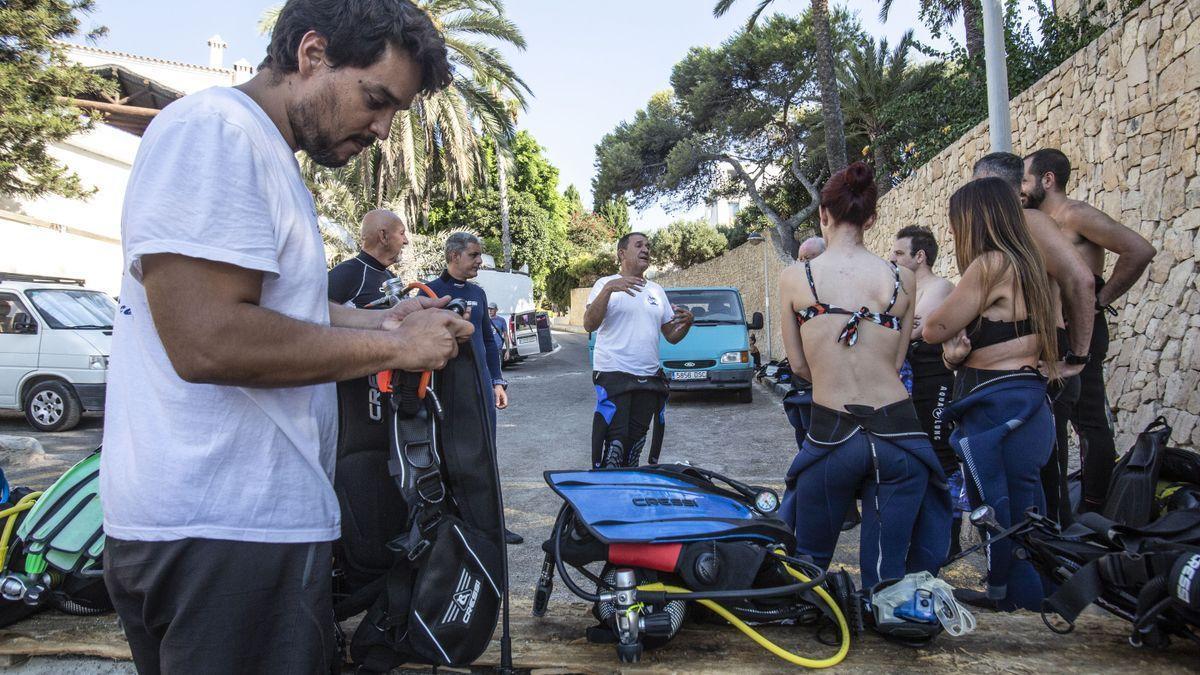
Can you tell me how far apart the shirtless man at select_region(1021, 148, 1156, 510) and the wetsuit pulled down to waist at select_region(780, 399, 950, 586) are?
168 cm

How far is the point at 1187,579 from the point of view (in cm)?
183

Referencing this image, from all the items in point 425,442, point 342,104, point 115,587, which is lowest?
point 115,587

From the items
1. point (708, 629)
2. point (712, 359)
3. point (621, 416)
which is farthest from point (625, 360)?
point (712, 359)

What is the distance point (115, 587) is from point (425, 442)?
2.17ft

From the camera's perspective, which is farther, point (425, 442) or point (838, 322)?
point (838, 322)

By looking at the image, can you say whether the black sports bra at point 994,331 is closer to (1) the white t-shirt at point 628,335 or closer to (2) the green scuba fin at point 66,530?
A: (1) the white t-shirt at point 628,335

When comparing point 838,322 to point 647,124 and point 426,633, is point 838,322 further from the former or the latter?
point 647,124

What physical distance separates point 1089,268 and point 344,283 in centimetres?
418

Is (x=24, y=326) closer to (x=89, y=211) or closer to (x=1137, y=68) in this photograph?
(x=89, y=211)

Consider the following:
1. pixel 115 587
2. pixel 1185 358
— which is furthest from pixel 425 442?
pixel 1185 358

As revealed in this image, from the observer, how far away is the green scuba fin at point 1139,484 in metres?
2.94

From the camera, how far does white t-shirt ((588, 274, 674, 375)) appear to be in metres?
5.41

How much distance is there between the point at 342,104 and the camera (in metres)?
1.36

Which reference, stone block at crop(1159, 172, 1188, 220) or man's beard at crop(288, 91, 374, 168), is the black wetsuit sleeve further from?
stone block at crop(1159, 172, 1188, 220)
